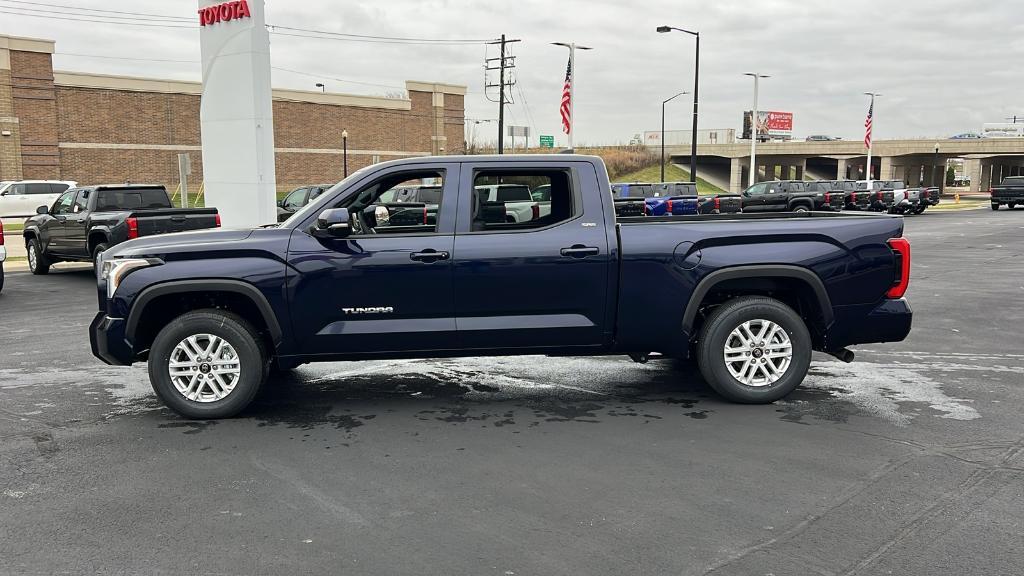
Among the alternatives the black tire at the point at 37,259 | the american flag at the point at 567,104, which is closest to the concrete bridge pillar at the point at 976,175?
the american flag at the point at 567,104

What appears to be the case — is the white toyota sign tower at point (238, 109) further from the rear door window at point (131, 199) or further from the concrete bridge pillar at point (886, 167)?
the concrete bridge pillar at point (886, 167)

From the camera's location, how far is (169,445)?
557cm

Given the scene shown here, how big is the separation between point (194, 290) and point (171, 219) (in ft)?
24.9

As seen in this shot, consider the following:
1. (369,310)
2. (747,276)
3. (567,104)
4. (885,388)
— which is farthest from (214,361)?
(567,104)

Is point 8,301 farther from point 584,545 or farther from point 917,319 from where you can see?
point 917,319

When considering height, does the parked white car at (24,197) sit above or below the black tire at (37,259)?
above

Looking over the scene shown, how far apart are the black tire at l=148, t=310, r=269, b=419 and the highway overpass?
85.5 m

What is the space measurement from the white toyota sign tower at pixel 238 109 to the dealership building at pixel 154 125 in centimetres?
2885

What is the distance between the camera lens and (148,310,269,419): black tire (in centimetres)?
607

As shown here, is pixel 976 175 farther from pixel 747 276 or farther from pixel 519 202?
pixel 519 202

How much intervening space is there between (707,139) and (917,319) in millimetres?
103588

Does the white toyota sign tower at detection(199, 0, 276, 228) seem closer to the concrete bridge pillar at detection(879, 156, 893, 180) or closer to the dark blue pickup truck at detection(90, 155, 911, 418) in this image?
the dark blue pickup truck at detection(90, 155, 911, 418)

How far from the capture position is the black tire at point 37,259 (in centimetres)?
1614

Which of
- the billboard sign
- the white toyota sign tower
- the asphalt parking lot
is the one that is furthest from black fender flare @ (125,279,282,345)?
the billboard sign
